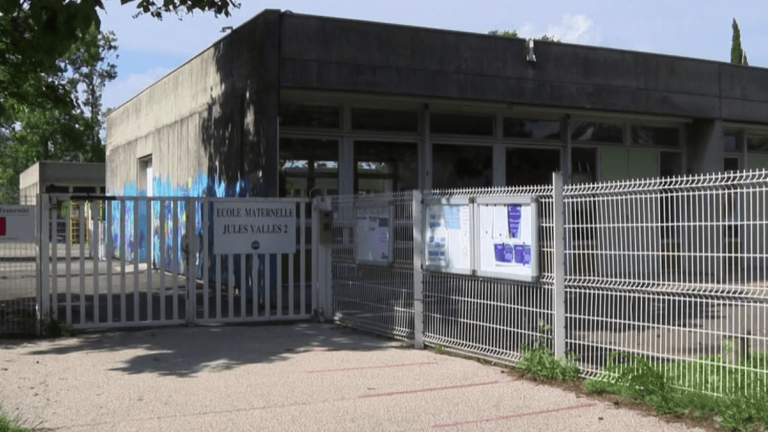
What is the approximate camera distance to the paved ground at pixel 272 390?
6.43m

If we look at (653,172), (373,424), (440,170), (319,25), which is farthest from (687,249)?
(653,172)

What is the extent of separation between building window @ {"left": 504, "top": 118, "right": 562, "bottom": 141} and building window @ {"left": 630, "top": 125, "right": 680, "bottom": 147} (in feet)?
7.87

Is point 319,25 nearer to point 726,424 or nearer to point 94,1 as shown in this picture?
point 94,1

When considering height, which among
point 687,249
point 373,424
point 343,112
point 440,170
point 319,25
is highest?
point 319,25

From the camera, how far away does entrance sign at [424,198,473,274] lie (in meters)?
8.94

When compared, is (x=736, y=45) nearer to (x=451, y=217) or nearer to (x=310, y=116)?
(x=310, y=116)

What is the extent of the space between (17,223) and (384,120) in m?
7.89

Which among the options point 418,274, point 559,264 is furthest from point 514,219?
point 418,274

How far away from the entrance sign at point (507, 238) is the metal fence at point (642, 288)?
0.34 ft

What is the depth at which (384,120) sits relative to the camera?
1670cm

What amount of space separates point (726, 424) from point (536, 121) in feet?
43.5

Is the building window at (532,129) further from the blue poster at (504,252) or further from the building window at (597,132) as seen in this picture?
the blue poster at (504,252)

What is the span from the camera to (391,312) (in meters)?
10.5

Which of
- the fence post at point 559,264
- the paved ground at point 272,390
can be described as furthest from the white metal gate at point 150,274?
the fence post at point 559,264
